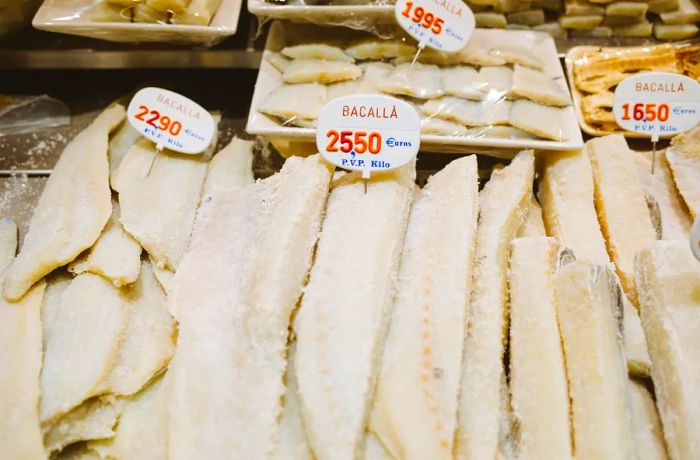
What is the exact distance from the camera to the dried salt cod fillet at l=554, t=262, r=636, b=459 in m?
1.52

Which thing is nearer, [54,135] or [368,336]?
[368,336]

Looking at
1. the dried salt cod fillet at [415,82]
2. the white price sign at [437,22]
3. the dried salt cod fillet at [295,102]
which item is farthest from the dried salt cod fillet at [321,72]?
the white price sign at [437,22]

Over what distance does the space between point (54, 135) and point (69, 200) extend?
2.77 feet

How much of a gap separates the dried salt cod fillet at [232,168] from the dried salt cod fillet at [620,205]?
1.34 m

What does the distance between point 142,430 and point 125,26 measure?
1.67m

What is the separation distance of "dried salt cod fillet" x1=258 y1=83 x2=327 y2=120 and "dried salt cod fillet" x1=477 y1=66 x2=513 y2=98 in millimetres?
695

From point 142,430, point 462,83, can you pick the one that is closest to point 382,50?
point 462,83

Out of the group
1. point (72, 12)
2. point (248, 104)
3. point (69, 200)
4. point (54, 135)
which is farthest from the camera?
point (248, 104)

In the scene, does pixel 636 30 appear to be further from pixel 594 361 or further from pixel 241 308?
pixel 241 308

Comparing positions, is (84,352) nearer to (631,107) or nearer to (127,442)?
(127,442)

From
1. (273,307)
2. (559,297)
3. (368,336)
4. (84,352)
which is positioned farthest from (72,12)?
(559,297)

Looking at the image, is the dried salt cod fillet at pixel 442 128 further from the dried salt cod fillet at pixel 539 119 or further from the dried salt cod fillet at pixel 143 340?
the dried salt cod fillet at pixel 143 340

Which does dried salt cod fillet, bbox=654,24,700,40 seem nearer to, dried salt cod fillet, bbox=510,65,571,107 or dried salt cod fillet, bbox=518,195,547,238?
dried salt cod fillet, bbox=510,65,571,107

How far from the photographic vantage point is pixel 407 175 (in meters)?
2.05
